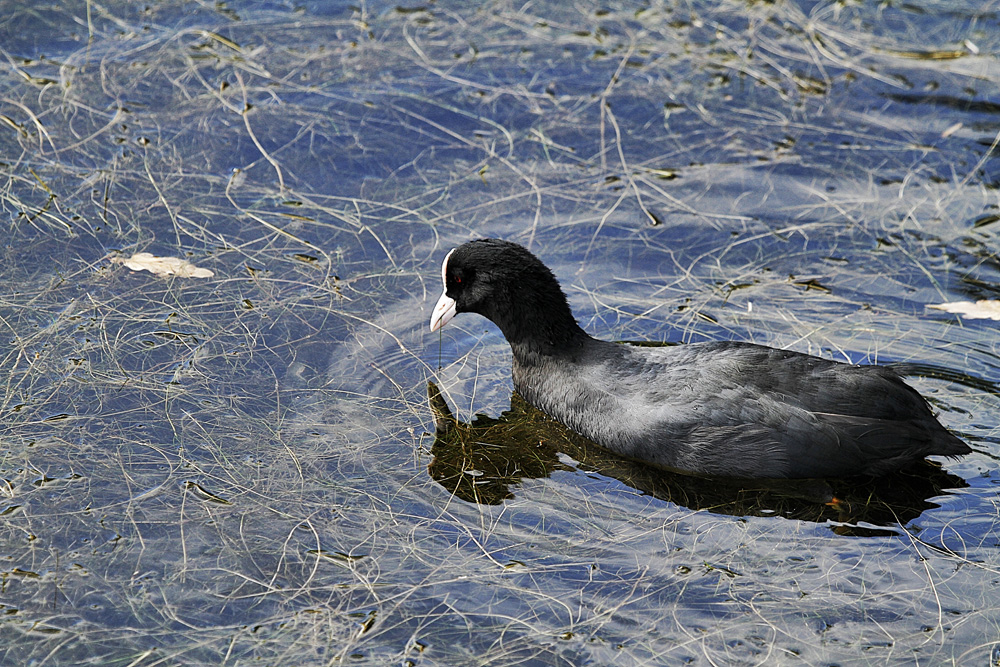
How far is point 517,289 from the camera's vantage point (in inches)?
198

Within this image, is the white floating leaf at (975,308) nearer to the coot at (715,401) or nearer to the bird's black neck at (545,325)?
the coot at (715,401)

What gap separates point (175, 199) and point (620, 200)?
2.55 meters

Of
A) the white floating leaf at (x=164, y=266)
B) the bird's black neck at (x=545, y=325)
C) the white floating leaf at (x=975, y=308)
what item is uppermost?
the white floating leaf at (x=975, y=308)

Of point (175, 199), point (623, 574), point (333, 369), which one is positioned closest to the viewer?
point (623, 574)

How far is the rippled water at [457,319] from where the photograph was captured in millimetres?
3930

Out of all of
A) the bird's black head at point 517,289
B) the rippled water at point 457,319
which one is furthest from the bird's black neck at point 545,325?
the rippled water at point 457,319

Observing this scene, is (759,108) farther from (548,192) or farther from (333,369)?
(333,369)

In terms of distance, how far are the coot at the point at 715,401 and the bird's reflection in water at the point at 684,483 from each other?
0.29 ft

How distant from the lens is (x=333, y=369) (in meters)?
5.13

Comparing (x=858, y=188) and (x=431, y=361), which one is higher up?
(x=858, y=188)

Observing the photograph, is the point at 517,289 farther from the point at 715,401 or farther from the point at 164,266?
the point at 164,266

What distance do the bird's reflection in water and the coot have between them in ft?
0.29

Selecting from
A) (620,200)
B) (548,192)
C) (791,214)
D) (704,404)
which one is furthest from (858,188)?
(704,404)

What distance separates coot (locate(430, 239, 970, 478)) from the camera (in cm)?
440
